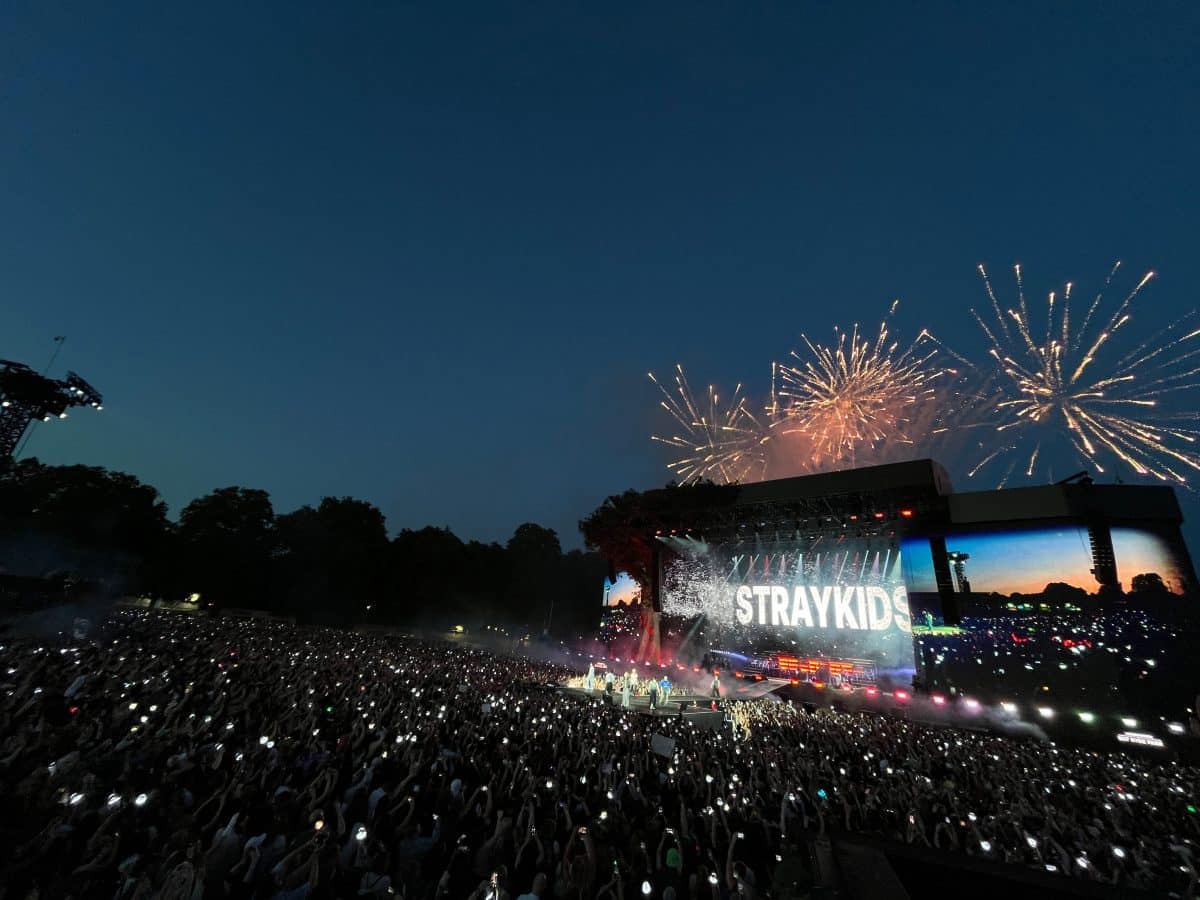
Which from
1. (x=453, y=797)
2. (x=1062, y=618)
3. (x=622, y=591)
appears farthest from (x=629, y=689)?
(x=622, y=591)

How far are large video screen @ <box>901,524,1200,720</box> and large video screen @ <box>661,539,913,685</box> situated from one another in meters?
1.45

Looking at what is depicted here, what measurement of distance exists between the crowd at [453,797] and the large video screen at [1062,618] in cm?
923

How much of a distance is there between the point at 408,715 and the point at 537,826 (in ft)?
17.8

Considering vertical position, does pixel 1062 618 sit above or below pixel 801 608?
above

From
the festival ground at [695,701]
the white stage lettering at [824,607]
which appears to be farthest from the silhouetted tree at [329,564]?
the white stage lettering at [824,607]

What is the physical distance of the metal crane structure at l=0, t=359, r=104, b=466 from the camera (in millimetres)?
28172

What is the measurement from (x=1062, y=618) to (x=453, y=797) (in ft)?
97.6

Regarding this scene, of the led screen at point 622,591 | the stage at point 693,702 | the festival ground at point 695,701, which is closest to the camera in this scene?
the stage at point 693,702

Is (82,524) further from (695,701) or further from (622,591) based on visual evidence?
(695,701)

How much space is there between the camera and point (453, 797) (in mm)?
6336

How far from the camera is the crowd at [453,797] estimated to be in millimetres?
4324

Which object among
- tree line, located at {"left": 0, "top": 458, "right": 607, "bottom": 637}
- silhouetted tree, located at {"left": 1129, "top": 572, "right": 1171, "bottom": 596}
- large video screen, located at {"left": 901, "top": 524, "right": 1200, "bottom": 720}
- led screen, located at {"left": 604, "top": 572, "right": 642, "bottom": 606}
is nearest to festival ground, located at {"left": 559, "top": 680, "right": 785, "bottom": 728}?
large video screen, located at {"left": 901, "top": 524, "right": 1200, "bottom": 720}

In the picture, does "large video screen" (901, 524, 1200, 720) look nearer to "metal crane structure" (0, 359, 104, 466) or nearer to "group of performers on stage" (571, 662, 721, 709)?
"group of performers on stage" (571, 662, 721, 709)

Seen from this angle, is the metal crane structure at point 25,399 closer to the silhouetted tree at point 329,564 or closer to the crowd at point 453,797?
the silhouetted tree at point 329,564
